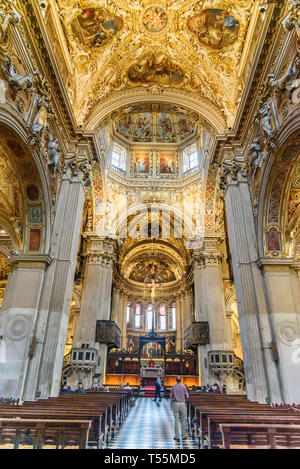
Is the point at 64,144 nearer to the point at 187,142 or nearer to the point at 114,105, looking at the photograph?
the point at 114,105

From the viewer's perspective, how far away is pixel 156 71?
12.7 metres

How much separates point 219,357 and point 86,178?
11.8 meters

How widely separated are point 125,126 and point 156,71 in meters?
9.61

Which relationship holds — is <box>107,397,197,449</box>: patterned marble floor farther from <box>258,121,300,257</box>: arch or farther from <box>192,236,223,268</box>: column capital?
<box>192,236,223,268</box>: column capital

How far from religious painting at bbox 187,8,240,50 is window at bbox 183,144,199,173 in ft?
34.2

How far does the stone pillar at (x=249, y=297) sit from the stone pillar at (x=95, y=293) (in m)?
9.59

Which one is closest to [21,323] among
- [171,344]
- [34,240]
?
[34,240]

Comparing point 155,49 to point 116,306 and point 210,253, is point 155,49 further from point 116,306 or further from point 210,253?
point 116,306

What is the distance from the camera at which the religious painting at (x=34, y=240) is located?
382 inches

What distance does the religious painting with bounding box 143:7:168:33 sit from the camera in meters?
10.7

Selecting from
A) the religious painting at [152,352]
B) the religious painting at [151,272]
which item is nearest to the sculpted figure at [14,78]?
the religious painting at [152,352]

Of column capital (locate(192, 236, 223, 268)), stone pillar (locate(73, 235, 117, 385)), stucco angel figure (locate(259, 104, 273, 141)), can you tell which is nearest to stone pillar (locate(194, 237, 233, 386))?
column capital (locate(192, 236, 223, 268))

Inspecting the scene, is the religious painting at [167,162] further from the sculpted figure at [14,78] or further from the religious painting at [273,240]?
the sculpted figure at [14,78]

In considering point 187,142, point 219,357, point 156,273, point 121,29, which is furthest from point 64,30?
point 156,273
